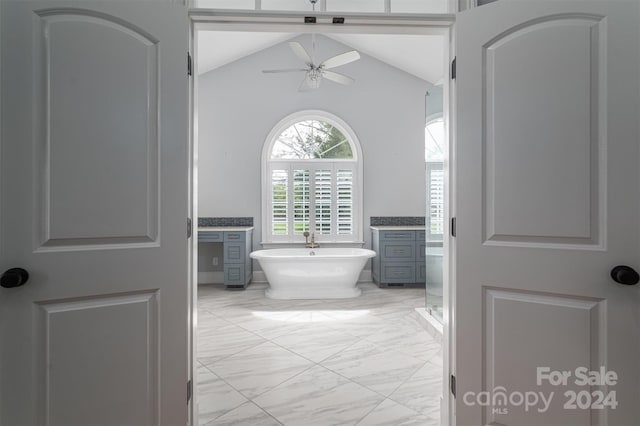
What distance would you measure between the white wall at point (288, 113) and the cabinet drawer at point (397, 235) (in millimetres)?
577

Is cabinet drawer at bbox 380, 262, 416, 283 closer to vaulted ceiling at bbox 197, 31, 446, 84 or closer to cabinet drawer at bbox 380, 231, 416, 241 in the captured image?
cabinet drawer at bbox 380, 231, 416, 241

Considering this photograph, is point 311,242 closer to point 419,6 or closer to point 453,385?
point 453,385

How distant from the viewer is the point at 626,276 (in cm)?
118

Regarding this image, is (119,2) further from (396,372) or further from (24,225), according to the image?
(396,372)

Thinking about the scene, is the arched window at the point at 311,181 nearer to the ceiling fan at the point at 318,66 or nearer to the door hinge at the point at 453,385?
the ceiling fan at the point at 318,66

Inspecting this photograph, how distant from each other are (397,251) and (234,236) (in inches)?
94.7

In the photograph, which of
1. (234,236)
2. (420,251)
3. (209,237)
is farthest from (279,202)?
(420,251)

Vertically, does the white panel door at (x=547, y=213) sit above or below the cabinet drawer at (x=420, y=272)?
above

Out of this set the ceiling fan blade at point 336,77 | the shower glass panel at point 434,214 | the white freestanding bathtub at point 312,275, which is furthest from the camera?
the white freestanding bathtub at point 312,275

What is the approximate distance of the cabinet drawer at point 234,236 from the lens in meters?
4.85

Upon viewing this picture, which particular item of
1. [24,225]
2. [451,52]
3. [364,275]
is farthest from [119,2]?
[364,275]

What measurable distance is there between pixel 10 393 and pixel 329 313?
2.93 m

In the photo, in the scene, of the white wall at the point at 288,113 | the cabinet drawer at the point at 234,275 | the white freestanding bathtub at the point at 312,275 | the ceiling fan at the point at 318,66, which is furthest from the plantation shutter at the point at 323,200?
the ceiling fan at the point at 318,66

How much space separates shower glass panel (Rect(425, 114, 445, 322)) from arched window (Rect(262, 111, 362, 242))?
1920mm
